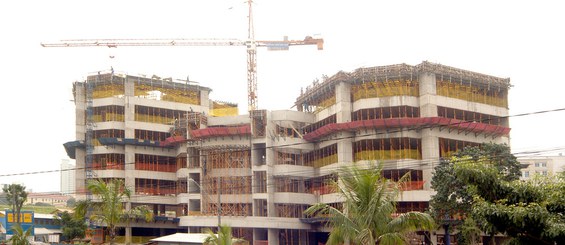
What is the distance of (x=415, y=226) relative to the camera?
24.4 meters

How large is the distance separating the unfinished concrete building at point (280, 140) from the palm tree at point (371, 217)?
34.2 meters

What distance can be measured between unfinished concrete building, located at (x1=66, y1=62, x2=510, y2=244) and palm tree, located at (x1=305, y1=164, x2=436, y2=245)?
34.2 m

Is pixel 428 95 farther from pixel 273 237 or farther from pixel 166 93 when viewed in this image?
pixel 166 93

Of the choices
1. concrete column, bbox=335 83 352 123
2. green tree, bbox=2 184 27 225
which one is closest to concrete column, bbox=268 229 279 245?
concrete column, bbox=335 83 352 123

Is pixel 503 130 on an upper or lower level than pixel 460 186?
upper

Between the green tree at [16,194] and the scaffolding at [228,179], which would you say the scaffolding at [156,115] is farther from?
the green tree at [16,194]

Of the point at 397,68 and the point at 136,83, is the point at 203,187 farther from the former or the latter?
the point at 397,68

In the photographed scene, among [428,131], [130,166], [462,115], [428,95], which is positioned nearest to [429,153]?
[428,131]

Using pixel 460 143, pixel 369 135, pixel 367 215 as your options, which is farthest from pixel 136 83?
pixel 367 215

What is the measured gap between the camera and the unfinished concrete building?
69438 millimetres

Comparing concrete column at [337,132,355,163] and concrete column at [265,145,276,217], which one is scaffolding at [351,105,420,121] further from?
concrete column at [265,145,276,217]

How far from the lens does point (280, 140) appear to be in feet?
254

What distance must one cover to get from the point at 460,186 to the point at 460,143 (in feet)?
60.6

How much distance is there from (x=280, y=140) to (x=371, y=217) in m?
53.6
